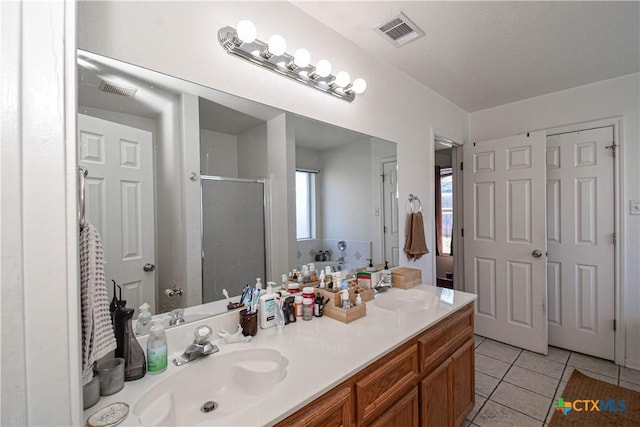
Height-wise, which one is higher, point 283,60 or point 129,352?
point 283,60

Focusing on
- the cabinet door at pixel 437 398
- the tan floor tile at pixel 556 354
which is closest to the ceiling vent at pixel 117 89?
the cabinet door at pixel 437 398

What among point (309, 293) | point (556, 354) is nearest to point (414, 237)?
point (309, 293)

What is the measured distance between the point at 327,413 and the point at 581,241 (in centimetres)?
281

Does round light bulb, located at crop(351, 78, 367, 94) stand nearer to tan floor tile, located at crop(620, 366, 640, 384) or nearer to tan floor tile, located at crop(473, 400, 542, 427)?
tan floor tile, located at crop(473, 400, 542, 427)

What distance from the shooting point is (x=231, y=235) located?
1.28m

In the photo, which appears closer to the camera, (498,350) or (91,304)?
(91,304)

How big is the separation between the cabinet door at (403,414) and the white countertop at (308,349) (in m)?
0.24

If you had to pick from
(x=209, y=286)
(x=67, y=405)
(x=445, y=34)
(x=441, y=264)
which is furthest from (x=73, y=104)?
(x=441, y=264)

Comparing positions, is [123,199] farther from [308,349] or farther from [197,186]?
[308,349]

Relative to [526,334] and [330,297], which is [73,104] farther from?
[526,334]

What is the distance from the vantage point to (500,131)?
2.87 meters

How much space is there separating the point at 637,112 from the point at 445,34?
1810 mm

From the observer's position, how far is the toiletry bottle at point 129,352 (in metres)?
0.85

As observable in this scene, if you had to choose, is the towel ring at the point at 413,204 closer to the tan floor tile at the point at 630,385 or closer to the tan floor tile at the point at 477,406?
the tan floor tile at the point at 477,406
